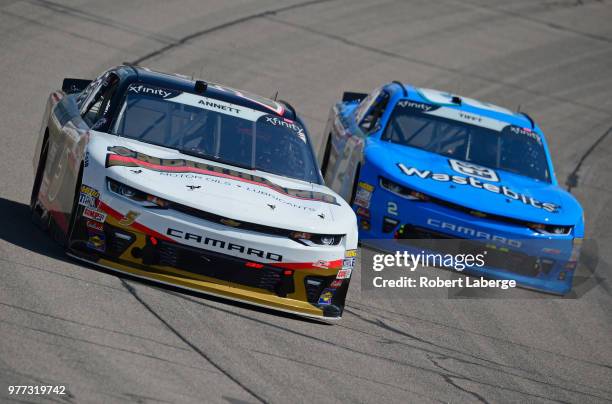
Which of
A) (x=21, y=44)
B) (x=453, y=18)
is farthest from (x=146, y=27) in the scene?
(x=453, y=18)

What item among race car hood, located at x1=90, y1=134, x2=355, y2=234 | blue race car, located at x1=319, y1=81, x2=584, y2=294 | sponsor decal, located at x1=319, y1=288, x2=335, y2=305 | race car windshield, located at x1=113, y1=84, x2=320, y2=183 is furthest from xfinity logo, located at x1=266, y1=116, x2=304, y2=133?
sponsor decal, located at x1=319, y1=288, x2=335, y2=305

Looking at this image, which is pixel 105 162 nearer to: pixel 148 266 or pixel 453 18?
pixel 148 266

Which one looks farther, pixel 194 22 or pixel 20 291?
pixel 194 22

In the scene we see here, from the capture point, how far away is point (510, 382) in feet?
27.6

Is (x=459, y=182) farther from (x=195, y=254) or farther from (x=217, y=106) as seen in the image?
(x=195, y=254)

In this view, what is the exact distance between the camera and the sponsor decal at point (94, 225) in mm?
8508

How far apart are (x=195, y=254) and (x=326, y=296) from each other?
1.01 m

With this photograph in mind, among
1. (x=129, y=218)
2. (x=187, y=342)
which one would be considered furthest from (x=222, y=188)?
(x=187, y=342)

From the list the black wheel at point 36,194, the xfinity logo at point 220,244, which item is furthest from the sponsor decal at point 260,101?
the xfinity logo at point 220,244

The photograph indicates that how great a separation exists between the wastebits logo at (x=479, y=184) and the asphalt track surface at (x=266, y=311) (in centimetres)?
84

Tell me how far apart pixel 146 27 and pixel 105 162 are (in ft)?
39.6

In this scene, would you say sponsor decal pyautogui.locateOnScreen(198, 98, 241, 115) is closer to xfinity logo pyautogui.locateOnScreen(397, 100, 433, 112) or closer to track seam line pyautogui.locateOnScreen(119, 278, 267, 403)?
track seam line pyautogui.locateOnScreen(119, 278, 267, 403)

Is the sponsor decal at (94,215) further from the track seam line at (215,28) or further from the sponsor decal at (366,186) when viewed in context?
the track seam line at (215,28)

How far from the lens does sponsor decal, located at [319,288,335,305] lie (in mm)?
8844
